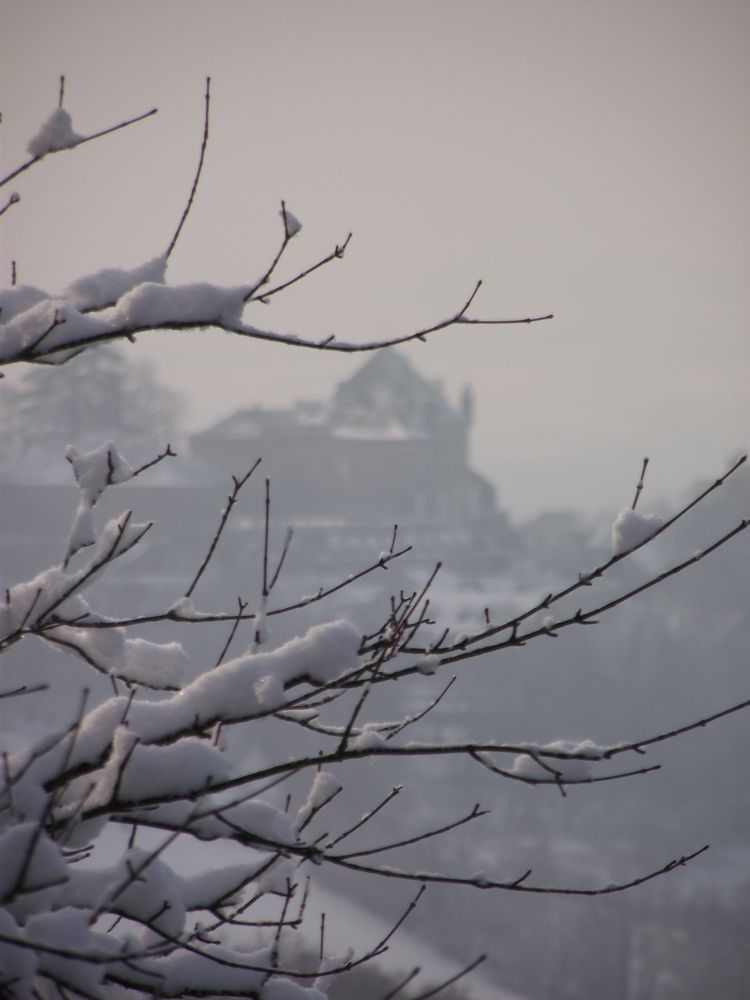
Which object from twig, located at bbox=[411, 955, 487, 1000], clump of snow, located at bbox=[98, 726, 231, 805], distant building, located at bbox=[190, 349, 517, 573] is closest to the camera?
twig, located at bbox=[411, 955, 487, 1000]

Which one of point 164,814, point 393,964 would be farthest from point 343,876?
point 164,814

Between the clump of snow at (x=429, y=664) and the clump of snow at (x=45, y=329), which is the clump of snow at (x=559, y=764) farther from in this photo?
the clump of snow at (x=45, y=329)

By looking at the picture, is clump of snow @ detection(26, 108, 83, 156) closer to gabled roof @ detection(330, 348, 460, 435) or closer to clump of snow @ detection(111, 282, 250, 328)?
clump of snow @ detection(111, 282, 250, 328)

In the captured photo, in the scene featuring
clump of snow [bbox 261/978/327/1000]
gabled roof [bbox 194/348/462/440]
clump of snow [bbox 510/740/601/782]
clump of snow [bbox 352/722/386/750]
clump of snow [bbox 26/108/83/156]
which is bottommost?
gabled roof [bbox 194/348/462/440]

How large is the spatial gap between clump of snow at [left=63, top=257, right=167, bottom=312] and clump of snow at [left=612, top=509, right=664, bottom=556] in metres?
1.13

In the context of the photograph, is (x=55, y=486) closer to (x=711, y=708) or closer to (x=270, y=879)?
(x=711, y=708)

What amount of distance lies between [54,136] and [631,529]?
1.48 m

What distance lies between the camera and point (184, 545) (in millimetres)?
27859

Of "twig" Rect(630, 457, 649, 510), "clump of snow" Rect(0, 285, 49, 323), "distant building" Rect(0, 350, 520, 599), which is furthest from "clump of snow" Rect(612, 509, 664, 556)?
"distant building" Rect(0, 350, 520, 599)

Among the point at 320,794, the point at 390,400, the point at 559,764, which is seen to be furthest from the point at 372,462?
the point at 559,764

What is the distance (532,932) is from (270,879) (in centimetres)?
1373

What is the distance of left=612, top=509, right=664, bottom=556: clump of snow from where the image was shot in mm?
1619

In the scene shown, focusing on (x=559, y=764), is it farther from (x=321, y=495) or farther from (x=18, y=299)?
(x=321, y=495)

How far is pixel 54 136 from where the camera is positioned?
171 centimetres
